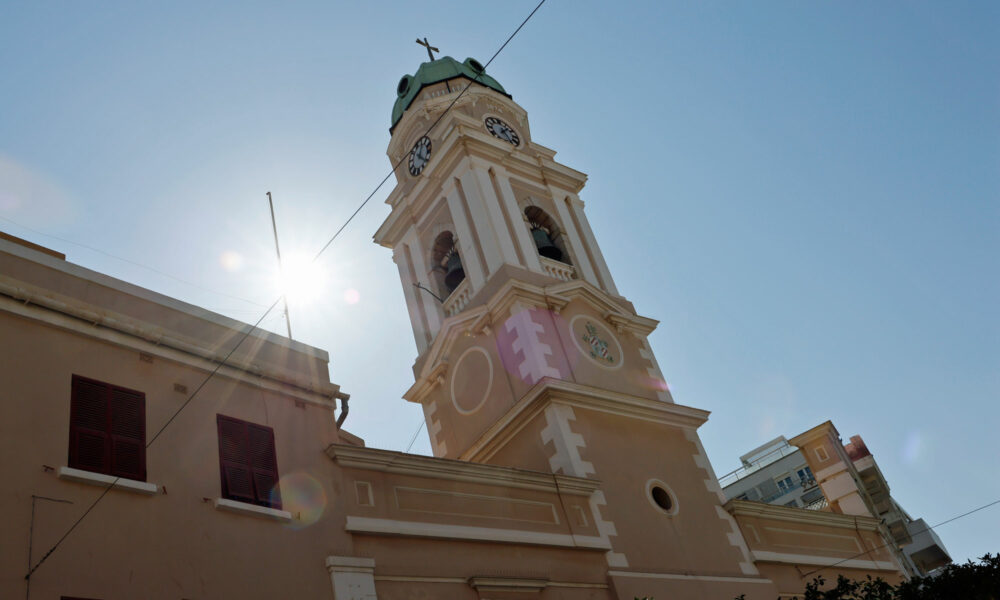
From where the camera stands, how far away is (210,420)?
11156 millimetres

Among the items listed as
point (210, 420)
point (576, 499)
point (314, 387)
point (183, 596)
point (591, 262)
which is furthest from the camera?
point (591, 262)

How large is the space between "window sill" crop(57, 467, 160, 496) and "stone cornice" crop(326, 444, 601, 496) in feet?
9.19

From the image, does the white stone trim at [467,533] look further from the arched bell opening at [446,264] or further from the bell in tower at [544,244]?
the bell in tower at [544,244]

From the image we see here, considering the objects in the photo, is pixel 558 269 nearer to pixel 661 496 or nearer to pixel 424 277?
pixel 424 277

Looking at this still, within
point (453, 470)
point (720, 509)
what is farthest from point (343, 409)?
point (720, 509)

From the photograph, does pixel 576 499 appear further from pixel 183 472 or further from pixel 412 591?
pixel 183 472

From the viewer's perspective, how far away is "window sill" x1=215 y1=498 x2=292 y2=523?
10.3 meters

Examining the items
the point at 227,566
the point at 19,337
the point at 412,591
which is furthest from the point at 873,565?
the point at 19,337

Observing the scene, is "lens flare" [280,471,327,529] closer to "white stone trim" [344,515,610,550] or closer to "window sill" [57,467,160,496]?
"white stone trim" [344,515,610,550]

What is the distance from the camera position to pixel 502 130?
23.4 metres

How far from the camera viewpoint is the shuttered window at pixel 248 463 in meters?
10.8

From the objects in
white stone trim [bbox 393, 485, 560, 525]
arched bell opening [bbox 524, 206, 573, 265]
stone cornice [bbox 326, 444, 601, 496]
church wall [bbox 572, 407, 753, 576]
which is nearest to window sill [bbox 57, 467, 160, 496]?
stone cornice [bbox 326, 444, 601, 496]

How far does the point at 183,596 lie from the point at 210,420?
240 cm

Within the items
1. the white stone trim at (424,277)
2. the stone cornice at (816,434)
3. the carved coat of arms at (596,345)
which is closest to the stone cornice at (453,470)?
the carved coat of arms at (596,345)
